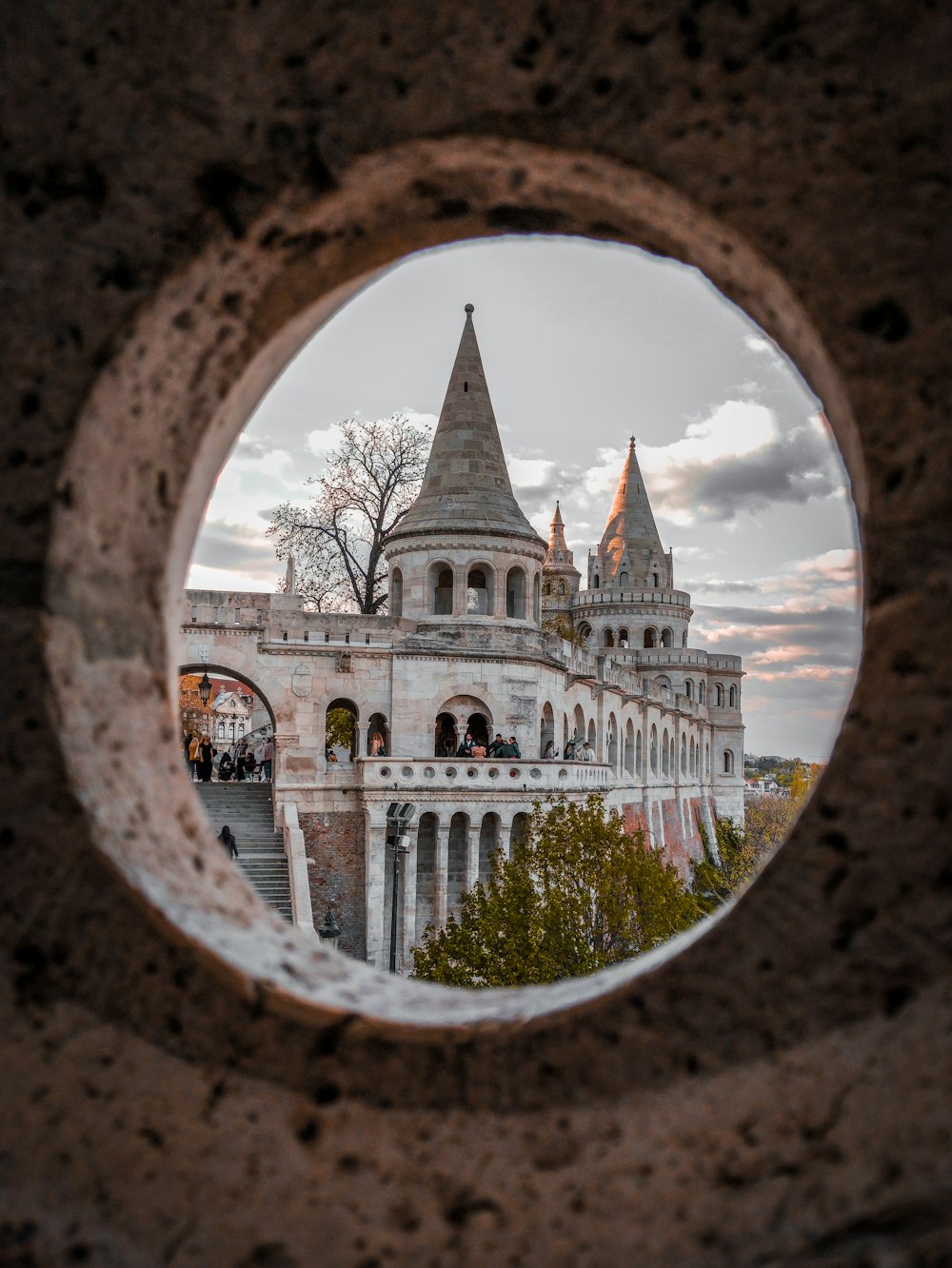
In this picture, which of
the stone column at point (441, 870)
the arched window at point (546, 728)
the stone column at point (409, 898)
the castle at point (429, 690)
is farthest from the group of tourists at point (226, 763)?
the arched window at point (546, 728)

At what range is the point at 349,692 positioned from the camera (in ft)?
58.5

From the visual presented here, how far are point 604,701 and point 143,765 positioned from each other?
23.0 meters

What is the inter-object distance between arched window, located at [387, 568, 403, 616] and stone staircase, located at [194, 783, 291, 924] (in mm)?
4245

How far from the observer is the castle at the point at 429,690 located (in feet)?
53.2

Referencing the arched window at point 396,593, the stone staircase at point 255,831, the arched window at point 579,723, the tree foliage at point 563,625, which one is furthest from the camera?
the tree foliage at point 563,625

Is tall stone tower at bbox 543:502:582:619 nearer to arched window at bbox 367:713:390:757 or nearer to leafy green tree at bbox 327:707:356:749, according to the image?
leafy green tree at bbox 327:707:356:749

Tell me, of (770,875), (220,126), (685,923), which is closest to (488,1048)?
(770,875)

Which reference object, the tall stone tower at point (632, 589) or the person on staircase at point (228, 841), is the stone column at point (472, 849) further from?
the tall stone tower at point (632, 589)

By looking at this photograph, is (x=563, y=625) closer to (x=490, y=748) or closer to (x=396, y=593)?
(x=396, y=593)

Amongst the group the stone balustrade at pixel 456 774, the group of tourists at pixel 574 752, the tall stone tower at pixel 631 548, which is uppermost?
the tall stone tower at pixel 631 548

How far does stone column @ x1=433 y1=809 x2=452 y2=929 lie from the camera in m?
16.1

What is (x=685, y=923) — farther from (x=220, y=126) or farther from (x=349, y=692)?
(x=220, y=126)

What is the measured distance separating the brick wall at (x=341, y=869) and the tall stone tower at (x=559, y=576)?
25059mm

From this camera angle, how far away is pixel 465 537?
18.7 m
